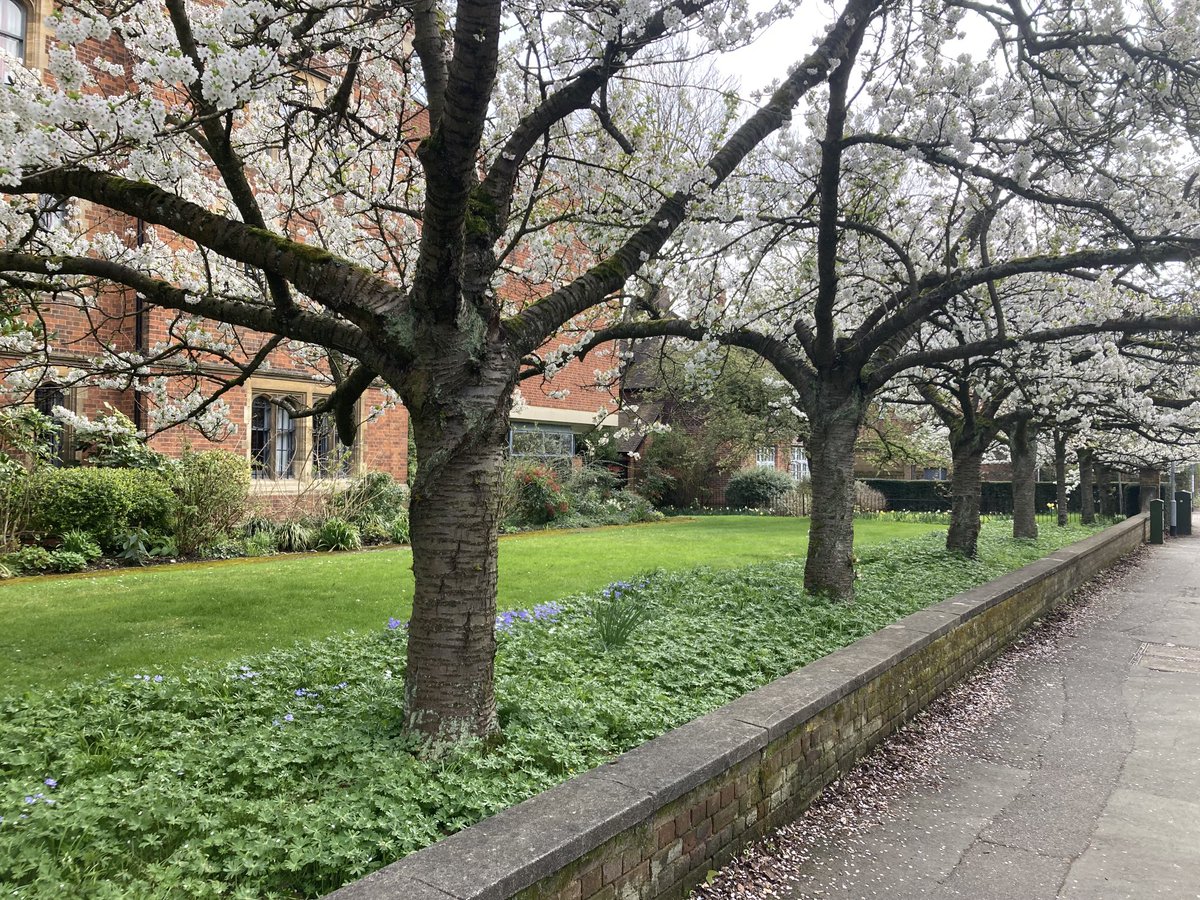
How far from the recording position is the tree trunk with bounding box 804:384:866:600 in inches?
313

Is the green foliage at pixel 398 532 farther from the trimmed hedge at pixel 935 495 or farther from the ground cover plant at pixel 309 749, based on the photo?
the trimmed hedge at pixel 935 495

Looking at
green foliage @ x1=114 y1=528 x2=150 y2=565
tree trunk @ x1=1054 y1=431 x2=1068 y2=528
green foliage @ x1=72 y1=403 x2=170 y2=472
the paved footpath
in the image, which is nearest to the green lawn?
green foliage @ x1=114 y1=528 x2=150 y2=565

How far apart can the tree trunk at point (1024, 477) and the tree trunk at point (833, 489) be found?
9665 millimetres

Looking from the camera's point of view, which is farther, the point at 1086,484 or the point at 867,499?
the point at 867,499

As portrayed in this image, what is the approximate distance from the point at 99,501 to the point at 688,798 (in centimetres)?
1055

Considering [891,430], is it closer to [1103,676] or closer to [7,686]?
[1103,676]

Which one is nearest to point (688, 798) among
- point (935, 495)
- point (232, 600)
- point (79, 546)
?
point (232, 600)

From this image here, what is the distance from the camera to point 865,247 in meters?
9.01

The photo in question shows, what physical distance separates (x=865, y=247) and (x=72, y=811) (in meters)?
8.85

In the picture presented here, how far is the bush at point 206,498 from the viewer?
11586 mm

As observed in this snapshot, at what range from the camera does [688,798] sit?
327cm

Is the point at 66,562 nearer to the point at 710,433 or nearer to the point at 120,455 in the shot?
the point at 120,455

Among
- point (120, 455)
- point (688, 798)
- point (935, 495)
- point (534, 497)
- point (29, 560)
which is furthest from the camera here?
point (935, 495)

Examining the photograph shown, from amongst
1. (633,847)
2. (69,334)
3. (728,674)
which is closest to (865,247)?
(728,674)
